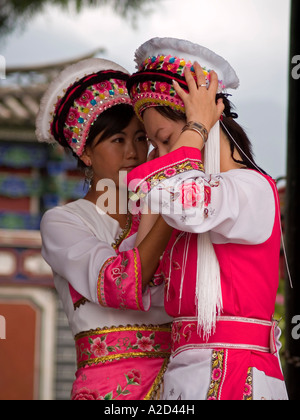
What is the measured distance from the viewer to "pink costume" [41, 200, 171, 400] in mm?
2146

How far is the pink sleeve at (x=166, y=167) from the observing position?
5.94 ft

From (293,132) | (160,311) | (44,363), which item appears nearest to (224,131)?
(160,311)

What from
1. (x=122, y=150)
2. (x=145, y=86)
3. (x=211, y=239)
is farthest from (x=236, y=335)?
(x=122, y=150)

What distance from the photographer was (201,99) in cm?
190

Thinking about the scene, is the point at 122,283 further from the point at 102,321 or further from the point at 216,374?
the point at 216,374

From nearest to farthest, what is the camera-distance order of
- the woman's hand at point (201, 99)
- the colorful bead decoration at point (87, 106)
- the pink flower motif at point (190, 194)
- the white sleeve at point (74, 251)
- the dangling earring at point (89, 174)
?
1. the pink flower motif at point (190, 194)
2. the woman's hand at point (201, 99)
3. the white sleeve at point (74, 251)
4. the colorful bead decoration at point (87, 106)
5. the dangling earring at point (89, 174)

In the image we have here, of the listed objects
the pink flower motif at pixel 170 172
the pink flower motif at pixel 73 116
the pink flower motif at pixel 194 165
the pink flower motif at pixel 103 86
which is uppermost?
the pink flower motif at pixel 103 86

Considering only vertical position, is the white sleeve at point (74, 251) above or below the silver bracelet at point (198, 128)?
below

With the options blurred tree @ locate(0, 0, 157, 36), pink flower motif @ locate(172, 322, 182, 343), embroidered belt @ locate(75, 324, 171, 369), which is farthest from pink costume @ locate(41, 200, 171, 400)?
blurred tree @ locate(0, 0, 157, 36)

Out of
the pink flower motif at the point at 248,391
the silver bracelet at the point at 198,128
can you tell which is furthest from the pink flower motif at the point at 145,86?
the pink flower motif at the point at 248,391

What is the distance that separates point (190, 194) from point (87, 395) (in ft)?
2.40

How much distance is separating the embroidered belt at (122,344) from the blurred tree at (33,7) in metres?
3.05

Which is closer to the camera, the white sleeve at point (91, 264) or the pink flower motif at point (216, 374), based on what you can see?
the pink flower motif at point (216, 374)

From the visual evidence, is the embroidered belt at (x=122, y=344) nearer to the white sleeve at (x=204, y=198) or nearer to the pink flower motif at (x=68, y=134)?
the white sleeve at (x=204, y=198)
